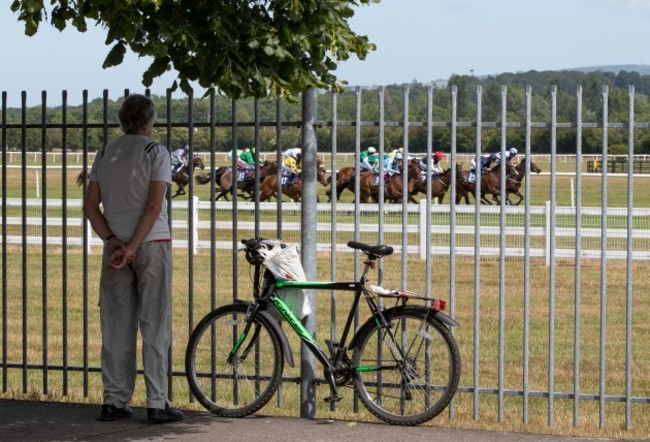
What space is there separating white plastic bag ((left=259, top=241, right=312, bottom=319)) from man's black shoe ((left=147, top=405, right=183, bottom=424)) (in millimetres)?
957

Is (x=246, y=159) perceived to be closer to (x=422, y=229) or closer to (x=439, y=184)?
(x=439, y=184)

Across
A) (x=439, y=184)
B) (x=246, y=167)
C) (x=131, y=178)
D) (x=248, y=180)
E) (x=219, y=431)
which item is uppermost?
→ (x=246, y=167)

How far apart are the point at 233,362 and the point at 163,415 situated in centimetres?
62

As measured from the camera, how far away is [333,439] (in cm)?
800

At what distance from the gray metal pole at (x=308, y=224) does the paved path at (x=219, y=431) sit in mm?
222

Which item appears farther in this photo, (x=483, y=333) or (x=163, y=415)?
(x=483, y=333)

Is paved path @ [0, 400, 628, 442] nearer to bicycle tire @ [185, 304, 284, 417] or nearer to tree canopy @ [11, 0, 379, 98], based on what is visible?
bicycle tire @ [185, 304, 284, 417]

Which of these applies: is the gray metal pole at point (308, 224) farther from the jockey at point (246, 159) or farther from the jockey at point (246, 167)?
the jockey at point (246, 167)

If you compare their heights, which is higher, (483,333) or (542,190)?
(542,190)

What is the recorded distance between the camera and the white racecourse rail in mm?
20208

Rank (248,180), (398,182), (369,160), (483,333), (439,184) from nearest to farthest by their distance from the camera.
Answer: (483,333), (398,182), (439,184), (248,180), (369,160)

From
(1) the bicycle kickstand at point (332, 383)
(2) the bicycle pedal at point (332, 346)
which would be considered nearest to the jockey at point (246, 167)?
(2) the bicycle pedal at point (332, 346)

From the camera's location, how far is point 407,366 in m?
8.34

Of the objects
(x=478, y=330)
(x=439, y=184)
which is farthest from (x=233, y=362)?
(x=439, y=184)
